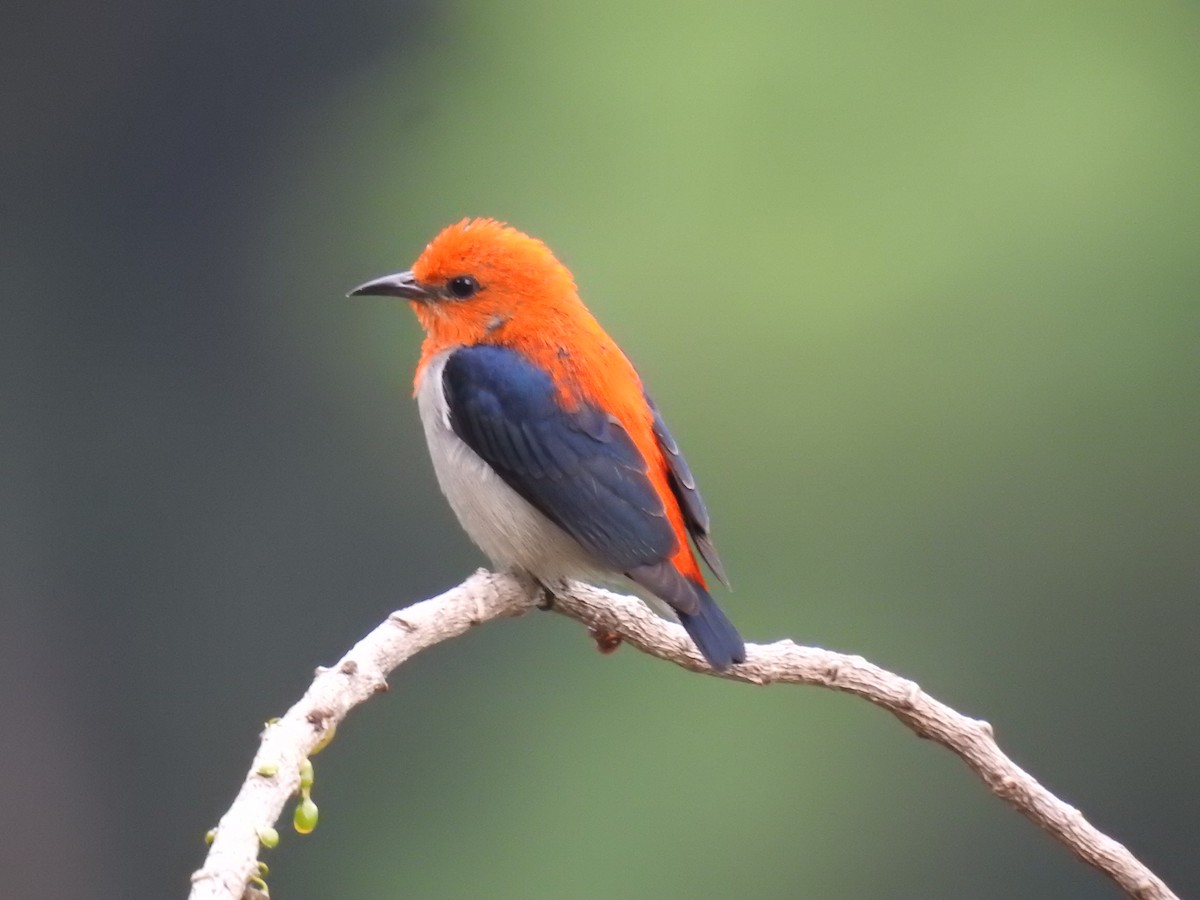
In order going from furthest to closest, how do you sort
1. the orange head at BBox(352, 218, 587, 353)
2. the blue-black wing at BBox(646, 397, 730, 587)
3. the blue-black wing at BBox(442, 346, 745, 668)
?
the orange head at BBox(352, 218, 587, 353), the blue-black wing at BBox(646, 397, 730, 587), the blue-black wing at BBox(442, 346, 745, 668)

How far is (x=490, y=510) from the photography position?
285 centimetres

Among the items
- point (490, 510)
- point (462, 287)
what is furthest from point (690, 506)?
point (462, 287)

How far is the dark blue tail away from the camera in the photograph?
94.3 inches

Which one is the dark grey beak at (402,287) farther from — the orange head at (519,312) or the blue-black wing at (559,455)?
the blue-black wing at (559,455)

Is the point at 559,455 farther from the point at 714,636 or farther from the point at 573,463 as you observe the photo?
the point at 714,636

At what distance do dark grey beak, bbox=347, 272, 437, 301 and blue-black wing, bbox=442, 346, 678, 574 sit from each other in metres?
0.18

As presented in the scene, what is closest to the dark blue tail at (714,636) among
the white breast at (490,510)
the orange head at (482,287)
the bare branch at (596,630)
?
the bare branch at (596,630)

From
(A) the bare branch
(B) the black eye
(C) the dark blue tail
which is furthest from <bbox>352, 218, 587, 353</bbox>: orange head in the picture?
(C) the dark blue tail

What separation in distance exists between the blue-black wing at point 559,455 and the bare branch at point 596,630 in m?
0.12

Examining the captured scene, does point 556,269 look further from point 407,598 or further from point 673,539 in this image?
point 407,598

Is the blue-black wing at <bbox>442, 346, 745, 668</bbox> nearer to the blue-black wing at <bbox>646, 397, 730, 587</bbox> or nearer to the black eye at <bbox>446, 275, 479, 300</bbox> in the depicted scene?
A: the blue-black wing at <bbox>646, 397, 730, 587</bbox>

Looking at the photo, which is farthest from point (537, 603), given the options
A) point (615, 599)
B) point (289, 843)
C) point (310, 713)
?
point (289, 843)

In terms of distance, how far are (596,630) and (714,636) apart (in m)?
0.27

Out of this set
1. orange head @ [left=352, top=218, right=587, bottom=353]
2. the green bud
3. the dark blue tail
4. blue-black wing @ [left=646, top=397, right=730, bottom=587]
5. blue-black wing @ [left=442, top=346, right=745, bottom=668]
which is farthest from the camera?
orange head @ [left=352, top=218, right=587, bottom=353]
